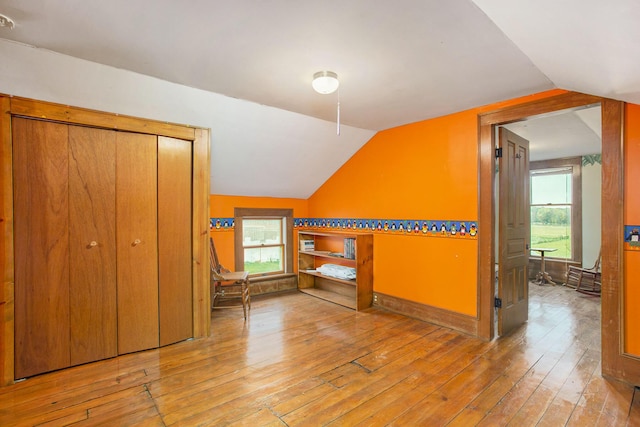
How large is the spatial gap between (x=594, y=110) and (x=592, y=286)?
11.0 ft

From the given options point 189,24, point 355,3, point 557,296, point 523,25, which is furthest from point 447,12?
point 557,296

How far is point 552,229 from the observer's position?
5738mm

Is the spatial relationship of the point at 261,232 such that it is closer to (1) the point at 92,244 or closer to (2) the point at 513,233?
(1) the point at 92,244

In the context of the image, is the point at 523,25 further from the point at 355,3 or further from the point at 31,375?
the point at 31,375

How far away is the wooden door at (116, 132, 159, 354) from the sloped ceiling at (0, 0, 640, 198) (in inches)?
16.9

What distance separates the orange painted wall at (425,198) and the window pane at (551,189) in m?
3.79

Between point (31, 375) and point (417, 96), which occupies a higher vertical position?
point (417, 96)

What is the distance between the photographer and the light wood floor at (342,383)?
188 centimetres

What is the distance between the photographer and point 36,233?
92.1 inches

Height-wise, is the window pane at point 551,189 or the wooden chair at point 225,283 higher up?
the window pane at point 551,189

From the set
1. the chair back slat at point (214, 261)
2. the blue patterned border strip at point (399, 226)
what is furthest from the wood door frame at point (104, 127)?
the blue patterned border strip at point (399, 226)

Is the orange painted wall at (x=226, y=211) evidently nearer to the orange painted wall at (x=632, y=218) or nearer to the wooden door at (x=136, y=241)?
→ the wooden door at (x=136, y=241)

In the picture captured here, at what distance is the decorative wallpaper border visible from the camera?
3.23m

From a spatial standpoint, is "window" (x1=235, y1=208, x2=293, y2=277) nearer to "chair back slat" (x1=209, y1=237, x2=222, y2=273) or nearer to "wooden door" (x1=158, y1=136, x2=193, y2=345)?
"chair back slat" (x1=209, y1=237, x2=222, y2=273)
